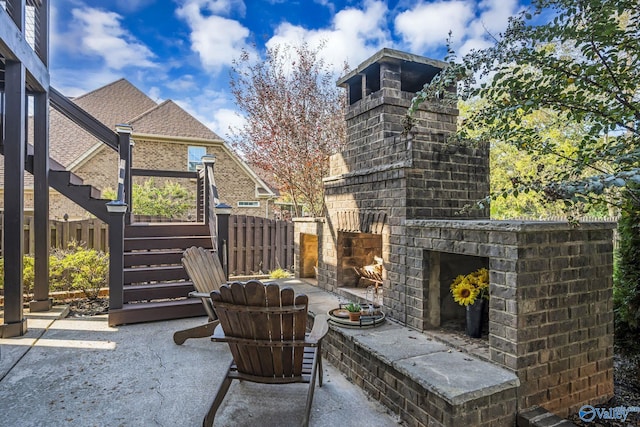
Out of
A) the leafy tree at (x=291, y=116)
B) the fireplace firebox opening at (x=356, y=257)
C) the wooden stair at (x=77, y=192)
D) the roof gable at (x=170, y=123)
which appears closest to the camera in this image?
the fireplace firebox opening at (x=356, y=257)

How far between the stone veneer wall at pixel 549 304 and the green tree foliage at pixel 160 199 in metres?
10.1

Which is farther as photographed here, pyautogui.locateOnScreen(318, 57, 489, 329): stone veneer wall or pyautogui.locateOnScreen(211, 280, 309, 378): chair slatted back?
pyautogui.locateOnScreen(318, 57, 489, 329): stone veneer wall

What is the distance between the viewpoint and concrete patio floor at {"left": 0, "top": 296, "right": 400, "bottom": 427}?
2.55 m

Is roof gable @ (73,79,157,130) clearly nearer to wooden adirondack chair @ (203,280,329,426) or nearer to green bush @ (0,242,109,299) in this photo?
green bush @ (0,242,109,299)

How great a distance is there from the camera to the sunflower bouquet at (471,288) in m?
3.19

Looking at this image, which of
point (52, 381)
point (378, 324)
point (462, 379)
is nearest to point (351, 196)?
point (378, 324)

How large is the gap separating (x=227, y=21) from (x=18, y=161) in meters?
5.13

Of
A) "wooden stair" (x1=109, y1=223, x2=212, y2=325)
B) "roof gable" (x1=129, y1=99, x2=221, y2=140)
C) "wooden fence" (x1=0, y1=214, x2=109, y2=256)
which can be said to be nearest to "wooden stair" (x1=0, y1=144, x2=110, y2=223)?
"wooden stair" (x1=109, y1=223, x2=212, y2=325)

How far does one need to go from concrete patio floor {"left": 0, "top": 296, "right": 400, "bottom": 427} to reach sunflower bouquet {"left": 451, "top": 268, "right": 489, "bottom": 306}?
119 cm

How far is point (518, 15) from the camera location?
117 inches

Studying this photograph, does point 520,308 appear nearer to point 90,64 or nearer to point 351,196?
point 351,196

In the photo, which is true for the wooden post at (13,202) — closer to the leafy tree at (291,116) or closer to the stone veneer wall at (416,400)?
the stone veneer wall at (416,400)

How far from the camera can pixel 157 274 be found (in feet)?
17.6

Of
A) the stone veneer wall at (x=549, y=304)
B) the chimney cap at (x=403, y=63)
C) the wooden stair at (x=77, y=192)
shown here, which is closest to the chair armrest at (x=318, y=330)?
the stone veneer wall at (x=549, y=304)
